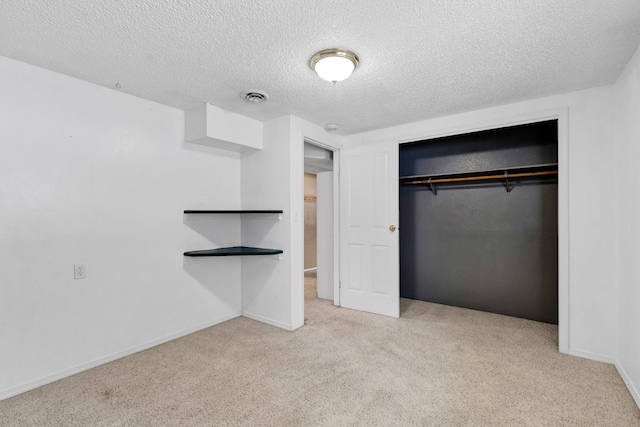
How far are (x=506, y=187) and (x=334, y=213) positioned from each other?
2020mm

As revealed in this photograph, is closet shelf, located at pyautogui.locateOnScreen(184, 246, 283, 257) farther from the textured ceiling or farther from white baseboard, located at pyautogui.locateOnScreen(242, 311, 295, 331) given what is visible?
the textured ceiling

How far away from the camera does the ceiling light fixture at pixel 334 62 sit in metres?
1.99

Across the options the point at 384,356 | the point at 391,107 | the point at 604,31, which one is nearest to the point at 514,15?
the point at 604,31

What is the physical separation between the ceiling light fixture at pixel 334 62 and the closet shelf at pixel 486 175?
2.27m

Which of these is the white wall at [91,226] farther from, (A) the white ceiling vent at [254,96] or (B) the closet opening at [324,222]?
(B) the closet opening at [324,222]

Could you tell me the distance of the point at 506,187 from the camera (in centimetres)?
355

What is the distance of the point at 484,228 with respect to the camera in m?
3.75

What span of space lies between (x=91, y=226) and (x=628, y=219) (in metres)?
3.96

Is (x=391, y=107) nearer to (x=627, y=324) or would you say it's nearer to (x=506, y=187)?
(x=506, y=187)

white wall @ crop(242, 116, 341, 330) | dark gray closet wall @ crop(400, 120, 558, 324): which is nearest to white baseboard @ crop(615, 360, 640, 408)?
dark gray closet wall @ crop(400, 120, 558, 324)

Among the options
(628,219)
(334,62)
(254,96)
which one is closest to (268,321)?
(254,96)

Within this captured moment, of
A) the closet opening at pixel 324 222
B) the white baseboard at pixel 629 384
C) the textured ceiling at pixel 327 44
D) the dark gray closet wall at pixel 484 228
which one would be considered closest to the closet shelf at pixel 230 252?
the closet opening at pixel 324 222

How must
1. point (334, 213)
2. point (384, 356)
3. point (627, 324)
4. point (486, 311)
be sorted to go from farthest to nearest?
1. point (334, 213)
2. point (486, 311)
3. point (384, 356)
4. point (627, 324)

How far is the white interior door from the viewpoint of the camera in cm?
356
